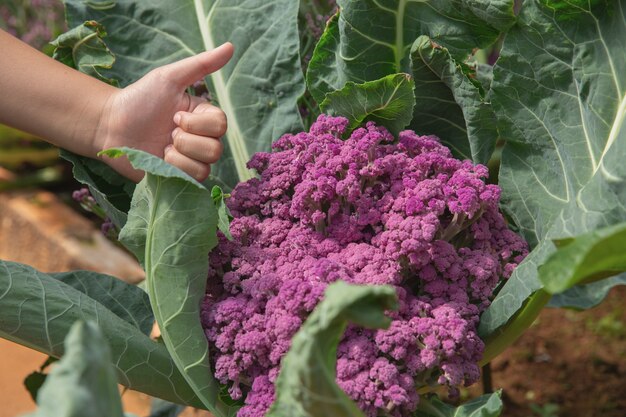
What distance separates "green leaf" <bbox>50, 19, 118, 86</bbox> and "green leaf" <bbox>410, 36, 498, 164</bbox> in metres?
0.60

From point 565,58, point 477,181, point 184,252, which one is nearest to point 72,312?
point 184,252

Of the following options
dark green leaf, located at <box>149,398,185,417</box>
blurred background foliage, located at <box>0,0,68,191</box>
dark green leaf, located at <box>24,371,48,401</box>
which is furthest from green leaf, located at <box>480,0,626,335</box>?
blurred background foliage, located at <box>0,0,68,191</box>

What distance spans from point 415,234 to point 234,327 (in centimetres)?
30

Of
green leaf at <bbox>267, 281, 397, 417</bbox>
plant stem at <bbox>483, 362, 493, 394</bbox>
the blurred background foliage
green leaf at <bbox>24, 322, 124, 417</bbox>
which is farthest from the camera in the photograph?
the blurred background foliage

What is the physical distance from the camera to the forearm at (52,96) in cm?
138

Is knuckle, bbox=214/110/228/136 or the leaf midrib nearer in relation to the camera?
knuckle, bbox=214/110/228/136

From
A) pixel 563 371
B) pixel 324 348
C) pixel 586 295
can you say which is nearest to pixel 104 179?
pixel 324 348

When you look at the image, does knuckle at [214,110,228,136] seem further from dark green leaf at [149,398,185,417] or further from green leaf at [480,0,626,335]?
dark green leaf at [149,398,185,417]

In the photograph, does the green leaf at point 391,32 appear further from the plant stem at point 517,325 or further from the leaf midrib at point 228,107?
the plant stem at point 517,325

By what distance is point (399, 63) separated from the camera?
1394 millimetres

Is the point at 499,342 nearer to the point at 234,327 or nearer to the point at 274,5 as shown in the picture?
the point at 234,327

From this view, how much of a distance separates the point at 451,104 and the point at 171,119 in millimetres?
513

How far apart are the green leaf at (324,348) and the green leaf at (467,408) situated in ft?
0.72

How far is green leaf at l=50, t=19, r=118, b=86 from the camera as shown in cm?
146
